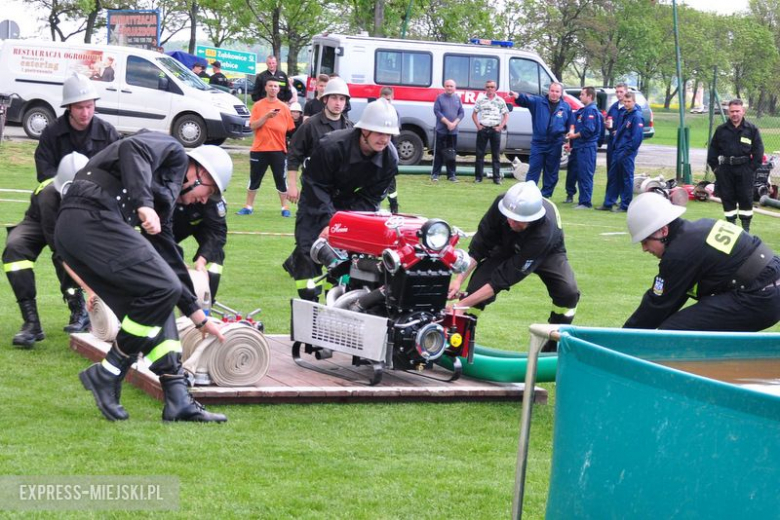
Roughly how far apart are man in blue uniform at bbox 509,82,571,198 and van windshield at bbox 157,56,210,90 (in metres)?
8.01

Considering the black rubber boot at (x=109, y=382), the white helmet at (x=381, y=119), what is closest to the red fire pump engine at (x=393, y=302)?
the white helmet at (x=381, y=119)

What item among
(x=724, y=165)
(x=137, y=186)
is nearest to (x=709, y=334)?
(x=137, y=186)

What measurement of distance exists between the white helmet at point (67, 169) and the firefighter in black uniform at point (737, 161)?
12.0m

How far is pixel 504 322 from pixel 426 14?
39.2m

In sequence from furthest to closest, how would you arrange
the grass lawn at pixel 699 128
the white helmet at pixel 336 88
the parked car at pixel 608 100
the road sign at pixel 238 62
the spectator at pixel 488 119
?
1. the road sign at pixel 238 62
2. the parked car at pixel 608 100
3. the grass lawn at pixel 699 128
4. the spectator at pixel 488 119
5. the white helmet at pixel 336 88

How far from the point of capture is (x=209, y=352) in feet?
21.8

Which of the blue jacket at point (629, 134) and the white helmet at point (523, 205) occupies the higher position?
the blue jacket at point (629, 134)

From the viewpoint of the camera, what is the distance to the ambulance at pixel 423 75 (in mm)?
24219

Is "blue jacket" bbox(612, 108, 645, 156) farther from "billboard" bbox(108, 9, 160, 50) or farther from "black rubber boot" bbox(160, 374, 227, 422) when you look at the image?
"billboard" bbox(108, 9, 160, 50)

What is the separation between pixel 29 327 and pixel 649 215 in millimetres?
4413

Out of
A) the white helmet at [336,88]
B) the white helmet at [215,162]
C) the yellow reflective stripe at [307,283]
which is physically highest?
the white helmet at [336,88]

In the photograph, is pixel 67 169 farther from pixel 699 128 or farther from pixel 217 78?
pixel 699 128

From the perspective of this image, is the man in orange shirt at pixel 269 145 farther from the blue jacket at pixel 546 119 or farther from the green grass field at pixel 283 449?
the green grass field at pixel 283 449

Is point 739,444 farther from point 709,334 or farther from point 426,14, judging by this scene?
point 426,14
